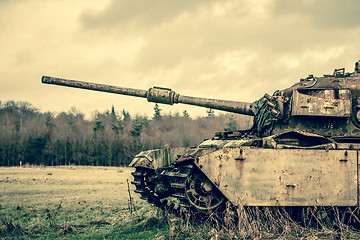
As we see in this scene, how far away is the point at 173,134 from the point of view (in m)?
73.3

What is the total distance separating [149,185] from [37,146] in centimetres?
4807

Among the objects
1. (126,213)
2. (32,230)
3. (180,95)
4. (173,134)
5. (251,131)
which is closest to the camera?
(32,230)

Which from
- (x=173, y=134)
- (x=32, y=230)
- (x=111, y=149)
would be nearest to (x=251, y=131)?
(x=32, y=230)

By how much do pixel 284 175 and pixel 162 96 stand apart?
170 inches

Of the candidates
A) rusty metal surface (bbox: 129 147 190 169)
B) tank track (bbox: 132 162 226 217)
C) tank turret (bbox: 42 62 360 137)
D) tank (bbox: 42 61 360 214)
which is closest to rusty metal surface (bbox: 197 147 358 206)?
tank (bbox: 42 61 360 214)

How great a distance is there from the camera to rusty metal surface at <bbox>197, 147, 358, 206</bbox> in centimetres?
785

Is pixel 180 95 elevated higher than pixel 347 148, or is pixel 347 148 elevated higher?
pixel 180 95

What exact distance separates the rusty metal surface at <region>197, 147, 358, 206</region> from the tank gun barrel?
2796 millimetres

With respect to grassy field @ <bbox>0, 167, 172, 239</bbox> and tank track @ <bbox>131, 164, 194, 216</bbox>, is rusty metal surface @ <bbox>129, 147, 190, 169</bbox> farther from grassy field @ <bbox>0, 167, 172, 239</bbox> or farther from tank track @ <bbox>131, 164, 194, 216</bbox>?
grassy field @ <bbox>0, 167, 172, 239</bbox>

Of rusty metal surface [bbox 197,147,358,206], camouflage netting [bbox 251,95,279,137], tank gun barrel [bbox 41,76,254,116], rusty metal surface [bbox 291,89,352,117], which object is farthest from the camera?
tank gun barrel [bbox 41,76,254,116]

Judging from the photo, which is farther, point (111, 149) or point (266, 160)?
point (111, 149)

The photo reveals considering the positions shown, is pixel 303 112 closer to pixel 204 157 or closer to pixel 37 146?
pixel 204 157

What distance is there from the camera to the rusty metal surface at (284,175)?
785 centimetres

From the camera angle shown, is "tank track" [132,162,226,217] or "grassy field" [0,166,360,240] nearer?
"grassy field" [0,166,360,240]
